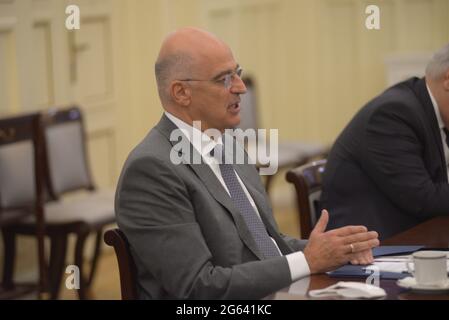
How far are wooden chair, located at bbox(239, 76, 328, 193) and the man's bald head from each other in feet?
12.1

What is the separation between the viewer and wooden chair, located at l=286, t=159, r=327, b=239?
310 cm

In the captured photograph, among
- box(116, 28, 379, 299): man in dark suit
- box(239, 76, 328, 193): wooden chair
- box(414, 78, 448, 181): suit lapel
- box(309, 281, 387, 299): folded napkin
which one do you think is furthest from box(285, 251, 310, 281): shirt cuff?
box(239, 76, 328, 193): wooden chair

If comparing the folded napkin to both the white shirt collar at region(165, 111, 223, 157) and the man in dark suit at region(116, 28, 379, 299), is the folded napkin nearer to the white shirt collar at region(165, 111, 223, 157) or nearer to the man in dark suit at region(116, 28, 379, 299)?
the man in dark suit at region(116, 28, 379, 299)

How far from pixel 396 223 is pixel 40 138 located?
2.07 metres

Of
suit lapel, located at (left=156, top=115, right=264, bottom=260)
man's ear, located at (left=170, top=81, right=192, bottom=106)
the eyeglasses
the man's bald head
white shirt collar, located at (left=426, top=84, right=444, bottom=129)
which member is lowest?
suit lapel, located at (left=156, top=115, right=264, bottom=260)

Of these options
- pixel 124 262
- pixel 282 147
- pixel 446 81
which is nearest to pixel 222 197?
pixel 124 262

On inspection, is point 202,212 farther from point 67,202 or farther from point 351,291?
point 67,202

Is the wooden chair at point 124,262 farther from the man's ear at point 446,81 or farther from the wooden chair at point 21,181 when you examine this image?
the wooden chair at point 21,181

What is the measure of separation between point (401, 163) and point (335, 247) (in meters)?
1.01

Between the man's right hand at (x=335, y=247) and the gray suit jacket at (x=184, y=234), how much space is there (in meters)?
0.08

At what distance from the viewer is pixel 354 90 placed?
7.44m

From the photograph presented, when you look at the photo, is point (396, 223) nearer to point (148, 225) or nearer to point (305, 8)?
point (148, 225)

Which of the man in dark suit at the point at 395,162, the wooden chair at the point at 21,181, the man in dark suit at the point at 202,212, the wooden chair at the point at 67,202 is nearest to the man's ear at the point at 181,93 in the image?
the man in dark suit at the point at 202,212

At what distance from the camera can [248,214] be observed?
2.53 metres
